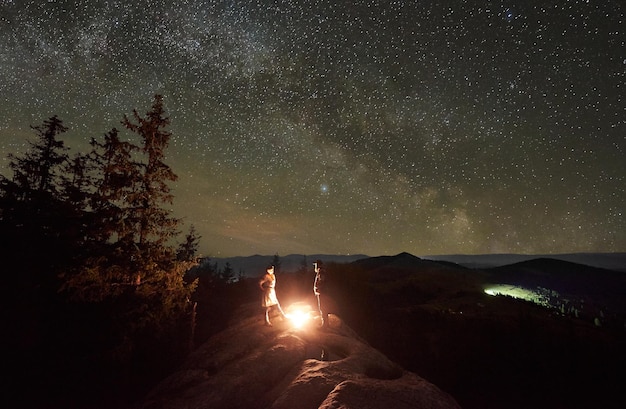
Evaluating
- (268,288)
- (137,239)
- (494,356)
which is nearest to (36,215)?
(137,239)

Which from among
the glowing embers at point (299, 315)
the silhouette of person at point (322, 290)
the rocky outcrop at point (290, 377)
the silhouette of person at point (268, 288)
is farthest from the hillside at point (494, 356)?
the silhouette of person at point (268, 288)

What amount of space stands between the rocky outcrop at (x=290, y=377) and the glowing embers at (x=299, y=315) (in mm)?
357

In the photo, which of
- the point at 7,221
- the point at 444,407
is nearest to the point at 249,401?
the point at 444,407

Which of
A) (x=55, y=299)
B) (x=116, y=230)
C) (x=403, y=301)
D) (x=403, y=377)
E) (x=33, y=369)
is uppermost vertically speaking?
(x=116, y=230)

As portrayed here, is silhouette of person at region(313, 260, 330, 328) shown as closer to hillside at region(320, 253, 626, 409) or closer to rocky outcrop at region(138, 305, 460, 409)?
rocky outcrop at region(138, 305, 460, 409)

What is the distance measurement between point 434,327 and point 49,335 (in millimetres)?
42231

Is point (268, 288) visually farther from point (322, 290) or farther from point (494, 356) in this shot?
point (494, 356)

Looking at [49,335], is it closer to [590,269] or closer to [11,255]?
[11,255]

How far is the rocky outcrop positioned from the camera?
26.2ft

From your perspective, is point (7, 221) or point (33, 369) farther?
point (7, 221)

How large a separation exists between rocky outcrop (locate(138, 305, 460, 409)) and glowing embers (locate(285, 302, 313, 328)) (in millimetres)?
357

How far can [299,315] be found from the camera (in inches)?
615

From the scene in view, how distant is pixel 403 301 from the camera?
70.0m

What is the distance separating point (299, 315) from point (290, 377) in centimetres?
603
